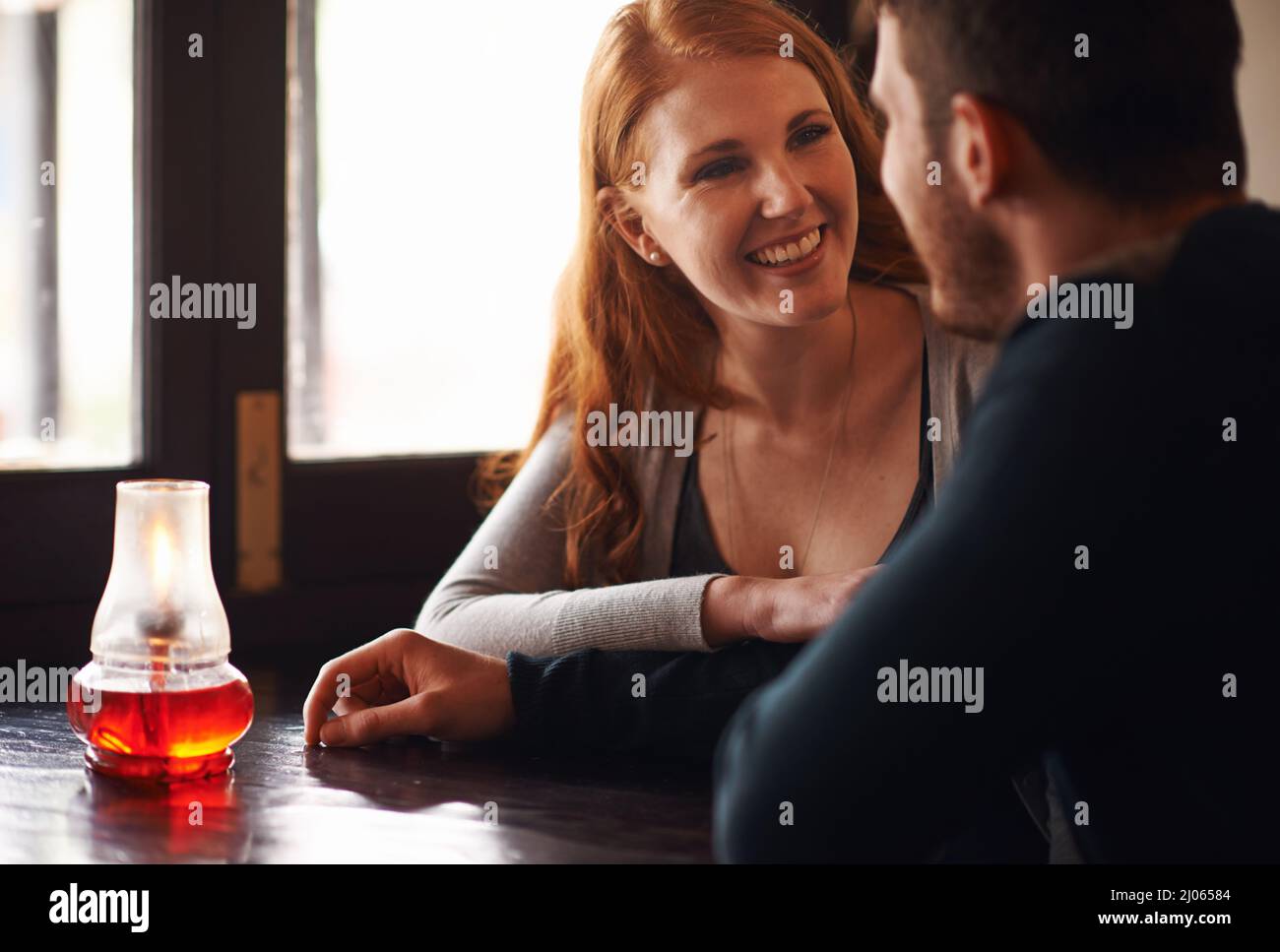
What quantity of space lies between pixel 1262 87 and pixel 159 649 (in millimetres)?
1822

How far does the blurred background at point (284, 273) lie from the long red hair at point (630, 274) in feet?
0.85

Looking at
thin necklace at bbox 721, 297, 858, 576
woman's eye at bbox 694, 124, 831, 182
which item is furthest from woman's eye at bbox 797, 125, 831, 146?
thin necklace at bbox 721, 297, 858, 576

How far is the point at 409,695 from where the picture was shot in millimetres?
1384

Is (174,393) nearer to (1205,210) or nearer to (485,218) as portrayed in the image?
(485,218)

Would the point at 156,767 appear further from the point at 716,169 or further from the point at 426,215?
the point at 426,215

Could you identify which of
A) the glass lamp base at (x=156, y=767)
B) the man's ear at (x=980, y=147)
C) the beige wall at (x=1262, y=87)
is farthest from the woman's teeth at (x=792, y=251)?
the beige wall at (x=1262, y=87)

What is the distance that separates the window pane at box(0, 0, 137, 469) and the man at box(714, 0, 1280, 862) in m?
1.15

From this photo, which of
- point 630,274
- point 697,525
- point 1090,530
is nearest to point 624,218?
point 630,274

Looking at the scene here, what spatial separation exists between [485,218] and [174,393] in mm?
479

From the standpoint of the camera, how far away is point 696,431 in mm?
1709

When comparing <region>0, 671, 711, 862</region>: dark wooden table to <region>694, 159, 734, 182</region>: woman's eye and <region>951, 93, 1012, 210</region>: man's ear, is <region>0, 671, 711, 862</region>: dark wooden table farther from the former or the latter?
<region>694, 159, 734, 182</region>: woman's eye

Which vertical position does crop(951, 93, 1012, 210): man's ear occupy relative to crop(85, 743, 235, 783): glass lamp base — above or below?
above

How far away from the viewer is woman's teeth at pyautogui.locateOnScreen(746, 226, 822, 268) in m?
1.55
